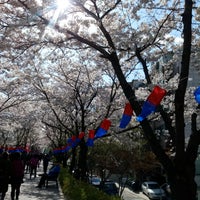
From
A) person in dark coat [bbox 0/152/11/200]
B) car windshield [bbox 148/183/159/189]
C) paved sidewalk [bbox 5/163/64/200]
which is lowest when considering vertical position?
paved sidewalk [bbox 5/163/64/200]

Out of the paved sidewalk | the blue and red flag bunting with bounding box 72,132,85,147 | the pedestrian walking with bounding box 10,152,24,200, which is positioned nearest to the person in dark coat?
the pedestrian walking with bounding box 10,152,24,200

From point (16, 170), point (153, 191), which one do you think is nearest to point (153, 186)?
point (153, 191)

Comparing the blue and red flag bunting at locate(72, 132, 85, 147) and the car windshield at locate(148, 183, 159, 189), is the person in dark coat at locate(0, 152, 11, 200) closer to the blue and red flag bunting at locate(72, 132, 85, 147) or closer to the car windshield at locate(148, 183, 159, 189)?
the blue and red flag bunting at locate(72, 132, 85, 147)

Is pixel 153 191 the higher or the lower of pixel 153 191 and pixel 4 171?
the lower

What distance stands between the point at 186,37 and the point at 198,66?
427 cm

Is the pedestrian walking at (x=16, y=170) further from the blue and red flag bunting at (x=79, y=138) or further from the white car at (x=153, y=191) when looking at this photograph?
the white car at (x=153, y=191)

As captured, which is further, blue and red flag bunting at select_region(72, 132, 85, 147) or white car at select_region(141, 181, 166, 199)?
white car at select_region(141, 181, 166, 199)

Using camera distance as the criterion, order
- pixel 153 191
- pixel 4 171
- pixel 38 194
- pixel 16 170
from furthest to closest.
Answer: pixel 153 191 < pixel 38 194 < pixel 16 170 < pixel 4 171

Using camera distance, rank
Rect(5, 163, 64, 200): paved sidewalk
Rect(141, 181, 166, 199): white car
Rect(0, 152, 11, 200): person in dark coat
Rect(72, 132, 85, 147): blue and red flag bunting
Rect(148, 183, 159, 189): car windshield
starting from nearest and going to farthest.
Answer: Rect(0, 152, 11, 200): person in dark coat
Rect(5, 163, 64, 200): paved sidewalk
Rect(72, 132, 85, 147): blue and red flag bunting
Rect(141, 181, 166, 199): white car
Rect(148, 183, 159, 189): car windshield

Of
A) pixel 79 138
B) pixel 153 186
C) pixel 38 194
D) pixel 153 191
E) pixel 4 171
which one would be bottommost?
pixel 38 194

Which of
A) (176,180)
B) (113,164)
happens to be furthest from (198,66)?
(113,164)

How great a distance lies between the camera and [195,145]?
6418mm

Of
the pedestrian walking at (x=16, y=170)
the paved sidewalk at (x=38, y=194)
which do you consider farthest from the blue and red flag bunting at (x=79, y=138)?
the pedestrian walking at (x=16, y=170)

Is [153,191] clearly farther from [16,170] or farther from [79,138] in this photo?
[16,170]
